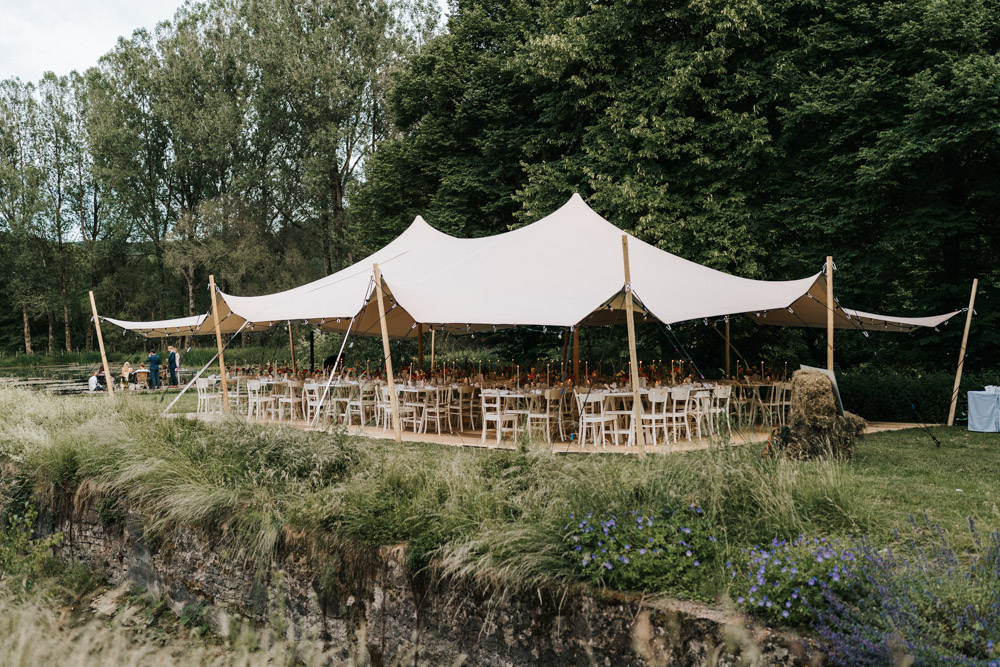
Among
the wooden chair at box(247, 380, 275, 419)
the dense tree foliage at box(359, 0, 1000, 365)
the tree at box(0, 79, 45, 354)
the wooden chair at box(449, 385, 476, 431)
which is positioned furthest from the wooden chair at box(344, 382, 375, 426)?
the tree at box(0, 79, 45, 354)

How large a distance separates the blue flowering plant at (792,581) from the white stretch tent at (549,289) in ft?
16.0

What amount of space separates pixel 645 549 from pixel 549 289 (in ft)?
19.7

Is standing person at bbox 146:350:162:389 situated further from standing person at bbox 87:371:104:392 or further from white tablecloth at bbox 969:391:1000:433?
white tablecloth at bbox 969:391:1000:433

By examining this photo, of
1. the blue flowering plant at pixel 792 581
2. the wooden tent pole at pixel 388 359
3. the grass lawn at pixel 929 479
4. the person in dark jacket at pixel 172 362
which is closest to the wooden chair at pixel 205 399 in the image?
the wooden tent pole at pixel 388 359

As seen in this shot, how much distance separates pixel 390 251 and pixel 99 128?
2276cm

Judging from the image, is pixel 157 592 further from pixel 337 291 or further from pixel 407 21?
pixel 407 21

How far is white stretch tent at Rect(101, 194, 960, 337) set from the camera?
9648 millimetres

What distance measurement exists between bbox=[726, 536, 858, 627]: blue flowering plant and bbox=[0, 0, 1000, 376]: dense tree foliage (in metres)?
10.8

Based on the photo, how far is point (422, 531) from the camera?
5141 mm

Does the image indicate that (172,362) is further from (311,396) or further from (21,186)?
(21,186)

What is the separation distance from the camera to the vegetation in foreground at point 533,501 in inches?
172

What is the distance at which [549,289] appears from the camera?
999 centimetres

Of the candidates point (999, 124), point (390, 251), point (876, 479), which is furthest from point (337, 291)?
point (999, 124)

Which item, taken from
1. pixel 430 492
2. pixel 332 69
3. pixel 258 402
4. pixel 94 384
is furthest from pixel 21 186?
pixel 430 492
